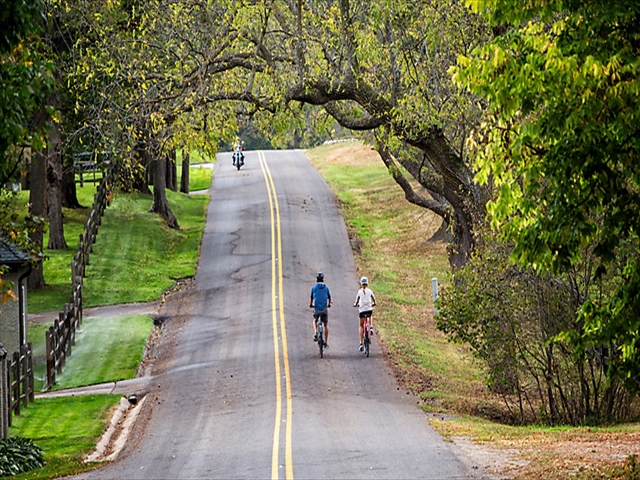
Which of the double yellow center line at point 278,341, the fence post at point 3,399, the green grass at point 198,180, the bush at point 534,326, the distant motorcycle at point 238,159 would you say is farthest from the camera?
the distant motorcycle at point 238,159

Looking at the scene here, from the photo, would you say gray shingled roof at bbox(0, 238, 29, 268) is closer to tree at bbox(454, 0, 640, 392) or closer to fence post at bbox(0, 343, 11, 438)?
fence post at bbox(0, 343, 11, 438)

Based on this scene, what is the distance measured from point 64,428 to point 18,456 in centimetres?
361

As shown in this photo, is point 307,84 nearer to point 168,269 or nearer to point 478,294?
point 478,294

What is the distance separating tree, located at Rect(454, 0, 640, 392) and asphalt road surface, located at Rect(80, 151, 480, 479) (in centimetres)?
405

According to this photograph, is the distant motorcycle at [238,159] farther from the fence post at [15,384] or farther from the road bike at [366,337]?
the fence post at [15,384]

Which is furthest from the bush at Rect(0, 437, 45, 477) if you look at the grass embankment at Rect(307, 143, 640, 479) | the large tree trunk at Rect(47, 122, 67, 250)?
the large tree trunk at Rect(47, 122, 67, 250)

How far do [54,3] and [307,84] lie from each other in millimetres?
11260

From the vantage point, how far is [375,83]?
2403 centimetres

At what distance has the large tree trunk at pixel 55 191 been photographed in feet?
111

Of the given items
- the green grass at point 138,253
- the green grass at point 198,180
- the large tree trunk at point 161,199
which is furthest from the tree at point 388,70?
the green grass at point 198,180

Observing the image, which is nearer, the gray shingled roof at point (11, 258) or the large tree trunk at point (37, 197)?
the gray shingled roof at point (11, 258)

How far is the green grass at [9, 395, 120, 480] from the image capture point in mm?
15440

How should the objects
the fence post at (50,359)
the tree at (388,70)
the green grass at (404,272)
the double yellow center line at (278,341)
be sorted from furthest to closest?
1. the fence post at (50,359)
2. the green grass at (404,272)
3. the tree at (388,70)
4. the double yellow center line at (278,341)

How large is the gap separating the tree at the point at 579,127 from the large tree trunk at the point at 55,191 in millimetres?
24321
